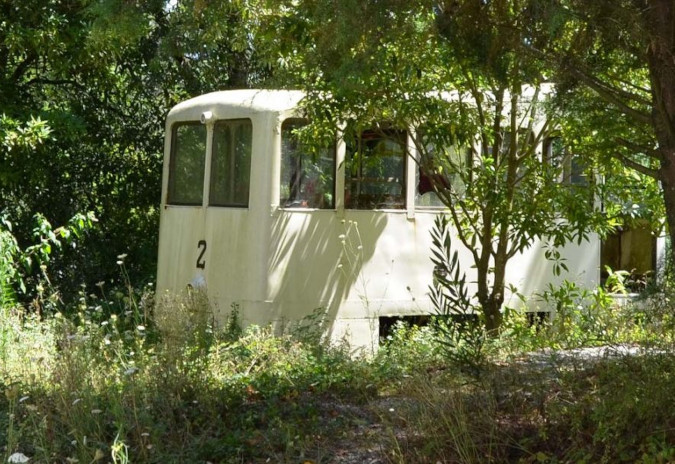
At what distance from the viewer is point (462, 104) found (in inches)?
390

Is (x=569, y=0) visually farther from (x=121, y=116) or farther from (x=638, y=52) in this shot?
(x=121, y=116)

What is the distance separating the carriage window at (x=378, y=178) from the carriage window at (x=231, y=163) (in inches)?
43.5

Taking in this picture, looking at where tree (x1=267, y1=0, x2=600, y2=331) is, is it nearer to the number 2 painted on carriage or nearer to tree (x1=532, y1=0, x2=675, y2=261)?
tree (x1=532, y1=0, x2=675, y2=261)

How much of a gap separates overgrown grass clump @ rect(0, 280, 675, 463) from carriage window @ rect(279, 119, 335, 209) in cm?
287

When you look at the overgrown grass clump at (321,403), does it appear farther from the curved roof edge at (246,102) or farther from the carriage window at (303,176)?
the curved roof edge at (246,102)

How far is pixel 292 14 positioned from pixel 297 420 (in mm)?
3265

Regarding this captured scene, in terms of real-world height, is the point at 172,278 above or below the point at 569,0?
below

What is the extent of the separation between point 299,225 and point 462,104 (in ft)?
7.44

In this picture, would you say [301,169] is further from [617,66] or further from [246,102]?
[617,66]

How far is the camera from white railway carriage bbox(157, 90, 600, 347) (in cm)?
1096

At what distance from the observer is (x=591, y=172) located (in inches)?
395

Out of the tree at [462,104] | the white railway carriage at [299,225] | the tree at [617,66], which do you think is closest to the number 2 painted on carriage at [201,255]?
the white railway carriage at [299,225]

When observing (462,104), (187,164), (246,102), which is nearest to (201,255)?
(187,164)

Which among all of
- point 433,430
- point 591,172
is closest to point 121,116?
point 591,172
